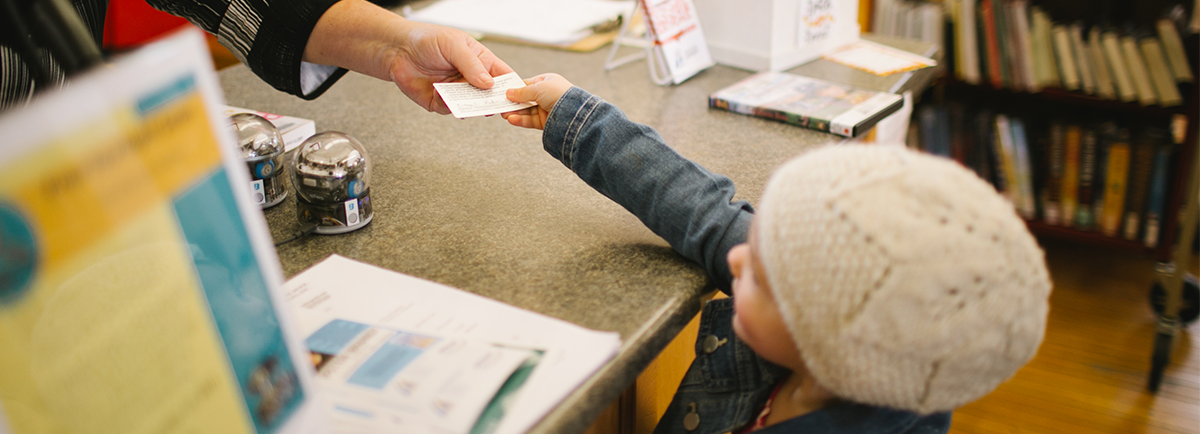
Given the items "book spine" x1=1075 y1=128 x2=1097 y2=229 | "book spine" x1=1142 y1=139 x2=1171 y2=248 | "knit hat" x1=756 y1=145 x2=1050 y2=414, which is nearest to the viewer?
"knit hat" x1=756 y1=145 x2=1050 y2=414

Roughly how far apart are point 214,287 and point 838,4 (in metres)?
1.39

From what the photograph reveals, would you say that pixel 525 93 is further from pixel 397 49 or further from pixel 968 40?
pixel 968 40

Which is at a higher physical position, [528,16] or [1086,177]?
[528,16]

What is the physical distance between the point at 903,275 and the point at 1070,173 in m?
2.15

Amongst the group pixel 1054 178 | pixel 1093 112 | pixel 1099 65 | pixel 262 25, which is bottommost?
pixel 1054 178

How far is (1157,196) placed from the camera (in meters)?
2.15

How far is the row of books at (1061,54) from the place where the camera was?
2057 mm

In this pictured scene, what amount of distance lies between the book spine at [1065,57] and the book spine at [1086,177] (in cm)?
15

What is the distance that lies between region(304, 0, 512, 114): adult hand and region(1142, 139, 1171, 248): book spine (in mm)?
1981

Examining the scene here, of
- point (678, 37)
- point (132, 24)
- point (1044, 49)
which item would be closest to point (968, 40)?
point (1044, 49)

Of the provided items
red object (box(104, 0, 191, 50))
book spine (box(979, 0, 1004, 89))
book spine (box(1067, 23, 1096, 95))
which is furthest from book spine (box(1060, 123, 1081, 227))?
red object (box(104, 0, 191, 50))

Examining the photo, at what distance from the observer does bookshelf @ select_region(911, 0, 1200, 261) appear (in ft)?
6.93

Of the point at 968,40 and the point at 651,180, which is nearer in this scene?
the point at 651,180

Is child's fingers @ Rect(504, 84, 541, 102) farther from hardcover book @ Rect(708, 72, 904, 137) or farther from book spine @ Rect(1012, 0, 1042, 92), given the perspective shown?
book spine @ Rect(1012, 0, 1042, 92)
